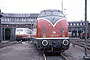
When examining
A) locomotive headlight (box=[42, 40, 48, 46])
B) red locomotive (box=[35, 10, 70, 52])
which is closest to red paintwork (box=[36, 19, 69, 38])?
red locomotive (box=[35, 10, 70, 52])

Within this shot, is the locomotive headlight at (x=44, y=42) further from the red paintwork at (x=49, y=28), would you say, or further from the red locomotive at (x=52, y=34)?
the red paintwork at (x=49, y=28)

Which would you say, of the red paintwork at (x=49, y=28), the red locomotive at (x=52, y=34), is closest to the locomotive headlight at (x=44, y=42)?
the red locomotive at (x=52, y=34)

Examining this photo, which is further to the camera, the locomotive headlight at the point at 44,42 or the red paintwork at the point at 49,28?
the red paintwork at the point at 49,28

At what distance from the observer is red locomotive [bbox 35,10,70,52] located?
11.6m

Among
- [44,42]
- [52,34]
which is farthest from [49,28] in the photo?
[44,42]

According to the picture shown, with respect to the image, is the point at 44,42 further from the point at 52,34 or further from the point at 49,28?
the point at 49,28

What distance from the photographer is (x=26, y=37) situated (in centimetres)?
3553

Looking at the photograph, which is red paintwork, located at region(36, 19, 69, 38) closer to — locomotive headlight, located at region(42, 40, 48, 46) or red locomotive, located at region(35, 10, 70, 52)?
red locomotive, located at region(35, 10, 70, 52)

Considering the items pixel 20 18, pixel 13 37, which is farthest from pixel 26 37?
pixel 20 18

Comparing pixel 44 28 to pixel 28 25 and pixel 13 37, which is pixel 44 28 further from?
pixel 28 25

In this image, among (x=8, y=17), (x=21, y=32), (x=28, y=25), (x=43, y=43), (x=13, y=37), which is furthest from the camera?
(x=8, y=17)

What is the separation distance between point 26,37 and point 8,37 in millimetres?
5293

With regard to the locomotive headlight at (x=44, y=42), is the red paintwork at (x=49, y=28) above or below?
above

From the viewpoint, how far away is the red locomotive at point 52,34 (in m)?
11.6
